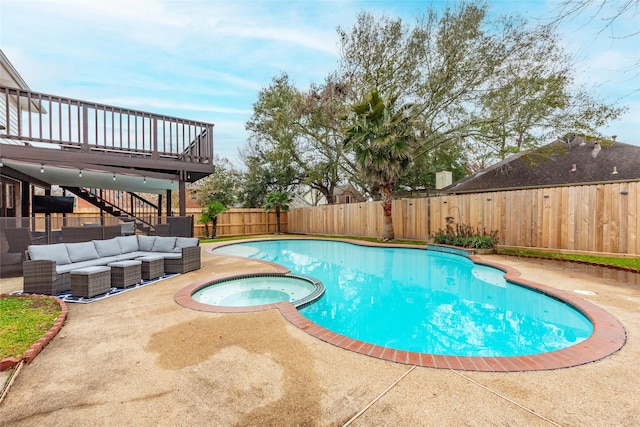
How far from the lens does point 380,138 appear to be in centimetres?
1199

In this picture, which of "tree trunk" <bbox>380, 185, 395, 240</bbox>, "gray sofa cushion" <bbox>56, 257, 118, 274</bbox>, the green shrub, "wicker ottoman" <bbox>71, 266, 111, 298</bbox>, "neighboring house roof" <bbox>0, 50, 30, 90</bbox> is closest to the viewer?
"wicker ottoman" <bbox>71, 266, 111, 298</bbox>

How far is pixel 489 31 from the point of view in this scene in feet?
41.6

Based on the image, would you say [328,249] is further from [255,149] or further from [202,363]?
[255,149]

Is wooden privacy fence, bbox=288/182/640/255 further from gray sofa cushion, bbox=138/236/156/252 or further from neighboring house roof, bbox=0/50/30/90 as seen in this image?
neighboring house roof, bbox=0/50/30/90

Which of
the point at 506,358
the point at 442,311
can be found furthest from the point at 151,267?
the point at 506,358

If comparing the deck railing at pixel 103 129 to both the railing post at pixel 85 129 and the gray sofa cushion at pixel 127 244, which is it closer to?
the railing post at pixel 85 129

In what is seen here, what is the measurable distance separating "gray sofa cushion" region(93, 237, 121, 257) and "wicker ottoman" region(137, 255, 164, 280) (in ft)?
3.13

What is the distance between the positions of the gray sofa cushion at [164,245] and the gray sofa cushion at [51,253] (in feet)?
6.38

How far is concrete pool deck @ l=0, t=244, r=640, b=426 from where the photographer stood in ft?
6.83

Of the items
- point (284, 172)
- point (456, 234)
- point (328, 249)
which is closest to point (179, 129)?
point (328, 249)

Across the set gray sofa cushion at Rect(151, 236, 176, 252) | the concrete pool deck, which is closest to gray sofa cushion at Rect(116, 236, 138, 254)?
gray sofa cushion at Rect(151, 236, 176, 252)

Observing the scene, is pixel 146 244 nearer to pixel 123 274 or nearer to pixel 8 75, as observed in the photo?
pixel 123 274

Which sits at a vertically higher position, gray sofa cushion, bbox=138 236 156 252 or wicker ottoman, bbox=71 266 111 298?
gray sofa cushion, bbox=138 236 156 252

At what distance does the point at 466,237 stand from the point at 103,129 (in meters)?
12.4
